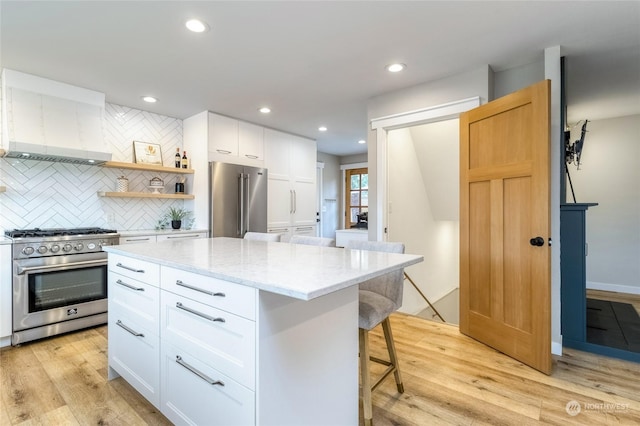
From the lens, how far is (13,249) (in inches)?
104

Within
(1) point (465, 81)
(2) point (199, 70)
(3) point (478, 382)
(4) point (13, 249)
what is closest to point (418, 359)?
(3) point (478, 382)

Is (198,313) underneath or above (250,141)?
underneath

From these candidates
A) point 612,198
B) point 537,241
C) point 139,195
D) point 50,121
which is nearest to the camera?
point 537,241

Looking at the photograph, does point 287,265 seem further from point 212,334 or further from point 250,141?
point 250,141

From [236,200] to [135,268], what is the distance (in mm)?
2409

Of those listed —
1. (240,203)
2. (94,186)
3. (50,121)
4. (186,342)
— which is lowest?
(186,342)

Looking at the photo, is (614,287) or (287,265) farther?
(614,287)

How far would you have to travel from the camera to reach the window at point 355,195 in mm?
7238

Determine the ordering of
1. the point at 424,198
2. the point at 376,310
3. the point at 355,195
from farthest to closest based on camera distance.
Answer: the point at 355,195, the point at 424,198, the point at 376,310

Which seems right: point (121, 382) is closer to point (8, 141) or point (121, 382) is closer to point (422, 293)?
point (8, 141)

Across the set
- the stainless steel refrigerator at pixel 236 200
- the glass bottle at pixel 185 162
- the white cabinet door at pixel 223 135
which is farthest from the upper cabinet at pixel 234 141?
the glass bottle at pixel 185 162

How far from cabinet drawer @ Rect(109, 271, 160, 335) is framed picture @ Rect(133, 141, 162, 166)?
2216 mm

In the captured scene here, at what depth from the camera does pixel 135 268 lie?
71.5 inches

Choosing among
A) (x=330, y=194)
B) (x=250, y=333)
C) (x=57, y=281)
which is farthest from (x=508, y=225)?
(x=330, y=194)
